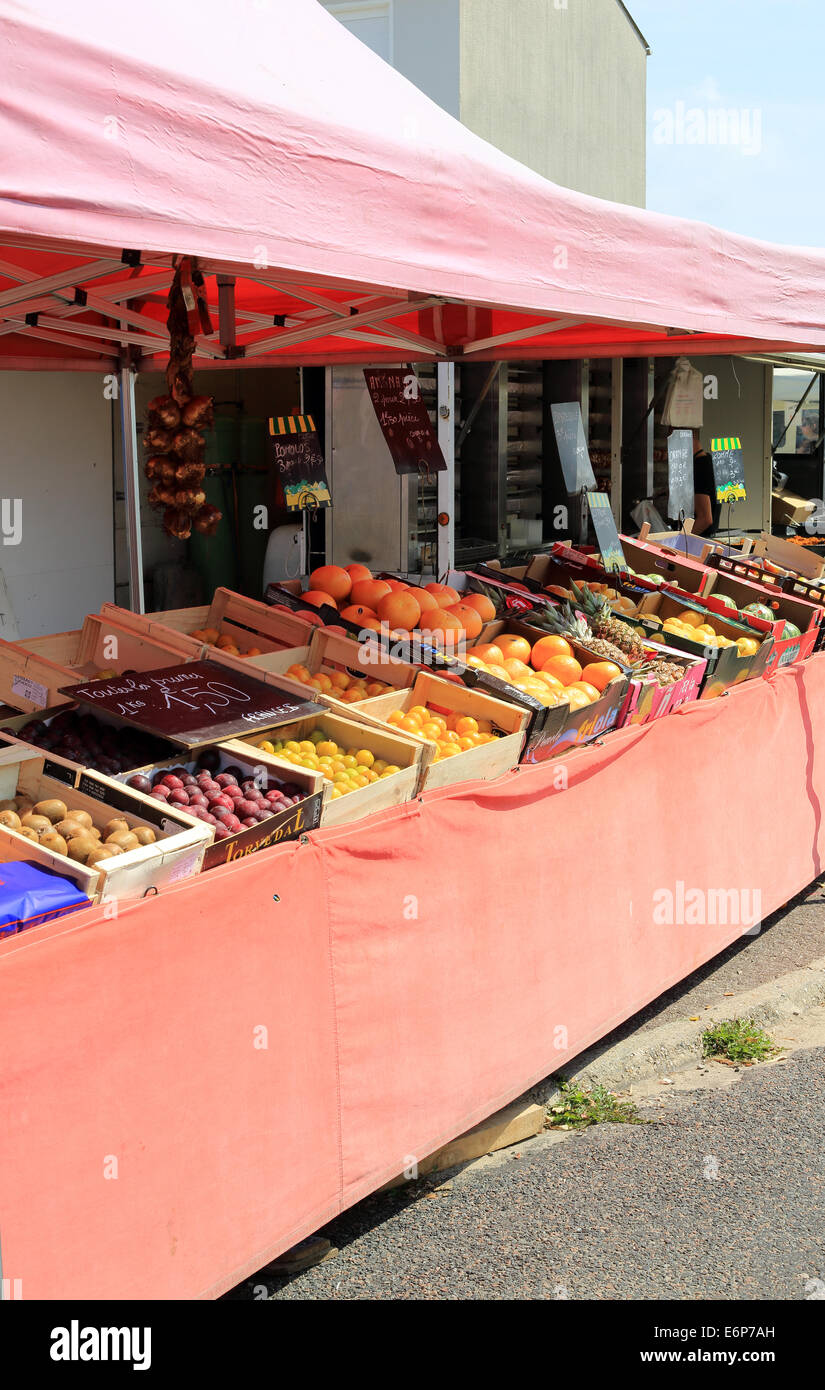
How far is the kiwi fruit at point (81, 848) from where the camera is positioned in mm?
2549

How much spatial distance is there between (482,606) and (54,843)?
270 cm

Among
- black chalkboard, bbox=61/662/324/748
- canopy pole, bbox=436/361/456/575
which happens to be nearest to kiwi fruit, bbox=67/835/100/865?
black chalkboard, bbox=61/662/324/748

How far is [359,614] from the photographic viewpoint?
15.2ft

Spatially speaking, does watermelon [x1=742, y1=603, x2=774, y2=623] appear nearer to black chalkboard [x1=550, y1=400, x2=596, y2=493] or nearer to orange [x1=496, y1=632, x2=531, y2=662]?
black chalkboard [x1=550, y1=400, x2=596, y2=493]

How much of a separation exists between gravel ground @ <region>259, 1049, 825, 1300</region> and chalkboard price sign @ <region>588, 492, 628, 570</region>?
282cm

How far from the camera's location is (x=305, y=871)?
2.79 m

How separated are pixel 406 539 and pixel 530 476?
105 inches

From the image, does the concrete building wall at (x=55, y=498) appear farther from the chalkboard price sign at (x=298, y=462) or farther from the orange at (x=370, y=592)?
the orange at (x=370, y=592)

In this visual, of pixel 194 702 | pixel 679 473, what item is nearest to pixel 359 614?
pixel 194 702

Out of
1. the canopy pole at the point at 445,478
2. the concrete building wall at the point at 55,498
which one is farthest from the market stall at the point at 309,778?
the canopy pole at the point at 445,478

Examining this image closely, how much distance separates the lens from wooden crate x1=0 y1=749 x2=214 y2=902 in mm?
2428

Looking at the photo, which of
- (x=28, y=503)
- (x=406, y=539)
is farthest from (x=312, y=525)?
(x=28, y=503)

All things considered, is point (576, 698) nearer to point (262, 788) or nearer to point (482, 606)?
point (482, 606)

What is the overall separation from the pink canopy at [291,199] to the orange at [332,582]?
35.9 inches
